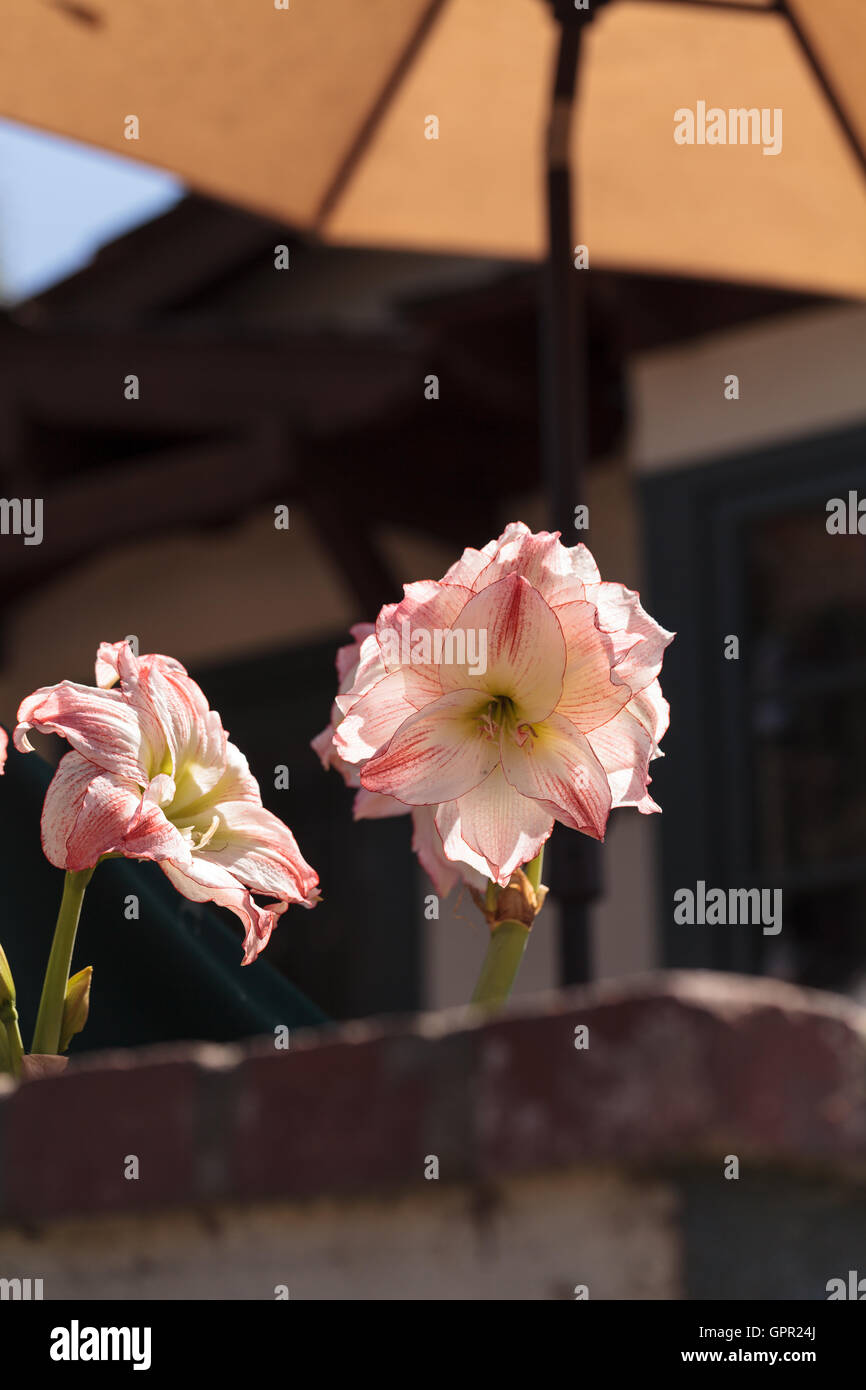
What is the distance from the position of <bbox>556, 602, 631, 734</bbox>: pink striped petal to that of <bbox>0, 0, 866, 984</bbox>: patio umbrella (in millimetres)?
1917

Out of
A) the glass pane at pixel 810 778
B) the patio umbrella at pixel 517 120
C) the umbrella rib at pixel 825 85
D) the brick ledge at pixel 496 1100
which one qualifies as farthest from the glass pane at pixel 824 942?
the brick ledge at pixel 496 1100

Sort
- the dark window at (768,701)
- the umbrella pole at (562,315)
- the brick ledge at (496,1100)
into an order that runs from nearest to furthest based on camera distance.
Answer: the brick ledge at (496,1100) < the umbrella pole at (562,315) < the dark window at (768,701)

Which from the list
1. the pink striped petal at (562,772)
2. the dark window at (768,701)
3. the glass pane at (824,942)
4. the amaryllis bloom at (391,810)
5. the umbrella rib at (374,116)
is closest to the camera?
the pink striped petal at (562,772)

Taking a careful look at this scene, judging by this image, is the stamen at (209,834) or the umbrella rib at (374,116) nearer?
the stamen at (209,834)

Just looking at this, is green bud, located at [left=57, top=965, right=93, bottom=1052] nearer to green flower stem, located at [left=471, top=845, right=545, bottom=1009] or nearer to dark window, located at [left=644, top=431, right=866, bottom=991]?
green flower stem, located at [left=471, top=845, right=545, bottom=1009]

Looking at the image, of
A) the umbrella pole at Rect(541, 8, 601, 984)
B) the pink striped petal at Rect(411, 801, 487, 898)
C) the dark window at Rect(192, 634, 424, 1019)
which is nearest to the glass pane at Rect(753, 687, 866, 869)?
the dark window at Rect(192, 634, 424, 1019)

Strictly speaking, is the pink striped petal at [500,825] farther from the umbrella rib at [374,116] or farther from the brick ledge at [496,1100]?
the umbrella rib at [374,116]

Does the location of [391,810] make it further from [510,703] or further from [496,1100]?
[496,1100]

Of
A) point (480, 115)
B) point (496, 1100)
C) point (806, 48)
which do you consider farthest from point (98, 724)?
point (480, 115)

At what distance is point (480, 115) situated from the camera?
3.42 meters

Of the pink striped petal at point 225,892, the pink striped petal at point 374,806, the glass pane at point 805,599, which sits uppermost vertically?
the glass pane at point 805,599

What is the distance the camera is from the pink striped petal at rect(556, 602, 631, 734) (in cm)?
68

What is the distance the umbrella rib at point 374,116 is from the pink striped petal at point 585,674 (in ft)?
8.68

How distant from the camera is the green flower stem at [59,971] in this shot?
28.7 inches
